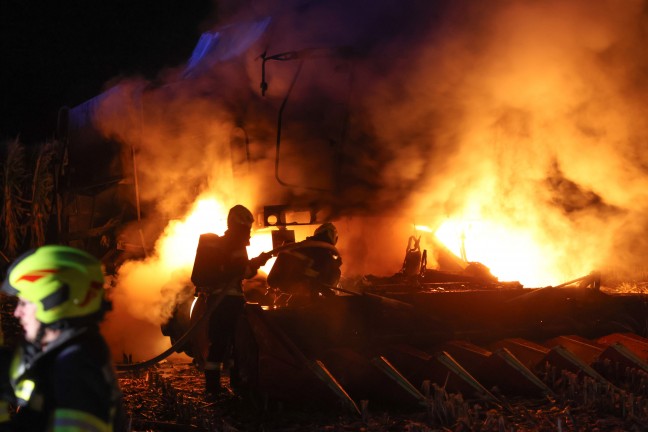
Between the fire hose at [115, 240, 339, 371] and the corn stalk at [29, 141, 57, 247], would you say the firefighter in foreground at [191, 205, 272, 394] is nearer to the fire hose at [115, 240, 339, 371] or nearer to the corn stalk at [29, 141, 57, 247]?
the fire hose at [115, 240, 339, 371]

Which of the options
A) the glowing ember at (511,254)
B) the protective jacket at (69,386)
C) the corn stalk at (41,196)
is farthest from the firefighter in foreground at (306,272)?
the corn stalk at (41,196)

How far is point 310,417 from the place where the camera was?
16.2ft

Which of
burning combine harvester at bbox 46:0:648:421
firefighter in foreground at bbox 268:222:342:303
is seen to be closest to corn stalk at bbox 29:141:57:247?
burning combine harvester at bbox 46:0:648:421

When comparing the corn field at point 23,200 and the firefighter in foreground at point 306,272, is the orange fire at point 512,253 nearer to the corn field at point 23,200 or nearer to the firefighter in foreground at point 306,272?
the firefighter in foreground at point 306,272

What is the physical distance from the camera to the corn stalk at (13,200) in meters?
11.5

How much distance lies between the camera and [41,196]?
1175 cm

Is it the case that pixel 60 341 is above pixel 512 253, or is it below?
below

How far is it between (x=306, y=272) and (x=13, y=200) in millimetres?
7825

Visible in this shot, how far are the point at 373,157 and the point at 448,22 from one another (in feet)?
6.33

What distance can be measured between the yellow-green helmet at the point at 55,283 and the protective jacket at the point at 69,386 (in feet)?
0.26

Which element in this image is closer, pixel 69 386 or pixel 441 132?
pixel 69 386

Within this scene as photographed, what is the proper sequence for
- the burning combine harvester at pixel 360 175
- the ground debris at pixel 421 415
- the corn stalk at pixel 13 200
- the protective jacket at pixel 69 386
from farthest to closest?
the corn stalk at pixel 13 200 < the burning combine harvester at pixel 360 175 < the ground debris at pixel 421 415 < the protective jacket at pixel 69 386

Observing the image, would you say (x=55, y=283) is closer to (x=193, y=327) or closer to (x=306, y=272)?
(x=193, y=327)

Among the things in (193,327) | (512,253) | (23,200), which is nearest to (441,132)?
(512,253)
